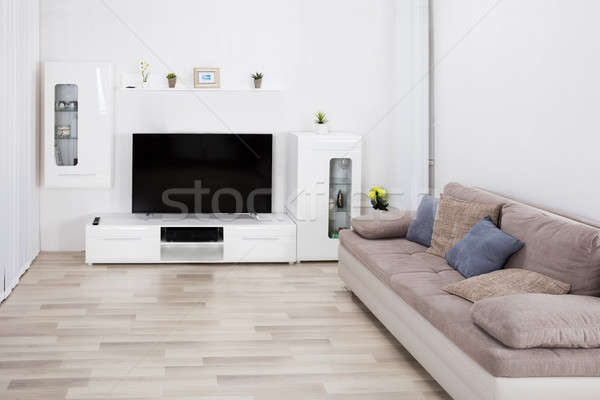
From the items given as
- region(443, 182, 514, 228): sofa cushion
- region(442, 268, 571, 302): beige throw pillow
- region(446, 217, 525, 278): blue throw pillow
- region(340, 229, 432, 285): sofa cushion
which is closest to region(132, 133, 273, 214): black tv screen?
region(340, 229, 432, 285): sofa cushion

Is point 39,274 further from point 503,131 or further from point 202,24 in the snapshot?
point 503,131

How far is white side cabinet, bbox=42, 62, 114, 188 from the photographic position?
18.9 ft

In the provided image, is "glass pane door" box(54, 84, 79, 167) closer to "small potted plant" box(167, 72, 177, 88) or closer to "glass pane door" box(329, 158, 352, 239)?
"small potted plant" box(167, 72, 177, 88)

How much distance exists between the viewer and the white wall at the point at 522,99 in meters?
3.71

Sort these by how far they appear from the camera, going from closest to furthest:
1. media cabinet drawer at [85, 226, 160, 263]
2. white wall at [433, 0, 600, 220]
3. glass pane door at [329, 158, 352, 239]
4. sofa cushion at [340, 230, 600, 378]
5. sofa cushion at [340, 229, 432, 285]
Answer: sofa cushion at [340, 230, 600, 378]
white wall at [433, 0, 600, 220]
sofa cushion at [340, 229, 432, 285]
media cabinet drawer at [85, 226, 160, 263]
glass pane door at [329, 158, 352, 239]

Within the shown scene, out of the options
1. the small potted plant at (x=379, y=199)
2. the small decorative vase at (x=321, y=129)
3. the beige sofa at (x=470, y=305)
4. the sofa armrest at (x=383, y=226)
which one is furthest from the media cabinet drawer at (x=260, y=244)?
the beige sofa at (x=470, y=305)

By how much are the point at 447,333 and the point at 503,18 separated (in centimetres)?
251

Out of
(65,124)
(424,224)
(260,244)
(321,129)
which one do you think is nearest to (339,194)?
(321,129)

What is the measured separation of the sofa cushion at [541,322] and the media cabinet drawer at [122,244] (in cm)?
357

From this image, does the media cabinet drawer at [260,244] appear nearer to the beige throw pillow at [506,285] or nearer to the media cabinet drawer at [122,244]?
the media cabinet drawer at [122,244]

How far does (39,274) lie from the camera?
5.36m

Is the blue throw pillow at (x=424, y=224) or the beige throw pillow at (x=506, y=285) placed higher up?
the blue throw pillow at (x=424, y=224)

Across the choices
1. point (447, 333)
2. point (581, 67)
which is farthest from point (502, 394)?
point (581, 67)

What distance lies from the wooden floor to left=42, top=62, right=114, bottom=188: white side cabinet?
81 cm
